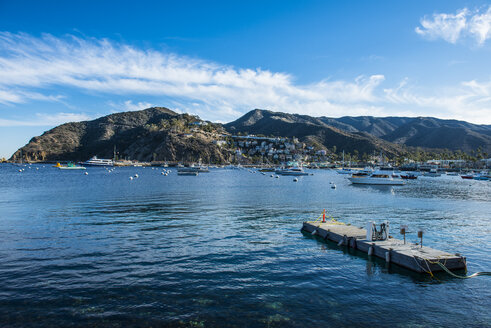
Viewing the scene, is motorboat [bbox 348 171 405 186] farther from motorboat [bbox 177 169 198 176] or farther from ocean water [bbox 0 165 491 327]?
motorboat [bbox 177 169 198 176]

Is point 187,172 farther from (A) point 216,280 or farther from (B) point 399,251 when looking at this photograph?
(A) point 216,280

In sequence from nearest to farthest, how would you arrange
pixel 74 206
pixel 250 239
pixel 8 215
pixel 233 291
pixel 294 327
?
pixel 294 327 < pixel 233 291 < pixel 250 239 < pixel 8 215 < pixel 74 206

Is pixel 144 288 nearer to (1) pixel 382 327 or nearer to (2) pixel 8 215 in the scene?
(1) pixel 382 327

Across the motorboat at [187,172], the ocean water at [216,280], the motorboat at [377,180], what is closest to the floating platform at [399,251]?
the ocean water at [216,280]

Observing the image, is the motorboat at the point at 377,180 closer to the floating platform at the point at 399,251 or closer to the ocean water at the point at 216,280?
the ocean water at the point at 216,280

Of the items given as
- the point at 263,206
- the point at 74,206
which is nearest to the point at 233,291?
the point at 263,206

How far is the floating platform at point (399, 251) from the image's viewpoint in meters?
16.8

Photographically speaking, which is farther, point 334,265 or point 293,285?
point 334,265

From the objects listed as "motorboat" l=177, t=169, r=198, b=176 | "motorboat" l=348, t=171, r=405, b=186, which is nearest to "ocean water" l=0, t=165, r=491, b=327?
"motorboat" l=348, t=171, r=405, b=186

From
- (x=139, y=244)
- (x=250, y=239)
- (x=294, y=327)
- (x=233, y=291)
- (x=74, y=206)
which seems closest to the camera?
(x=294, y=327)

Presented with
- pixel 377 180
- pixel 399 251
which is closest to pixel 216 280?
pixel 399 251

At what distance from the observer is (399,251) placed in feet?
59.3

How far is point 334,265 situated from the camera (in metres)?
18.2

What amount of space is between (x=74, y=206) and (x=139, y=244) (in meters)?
22.5
